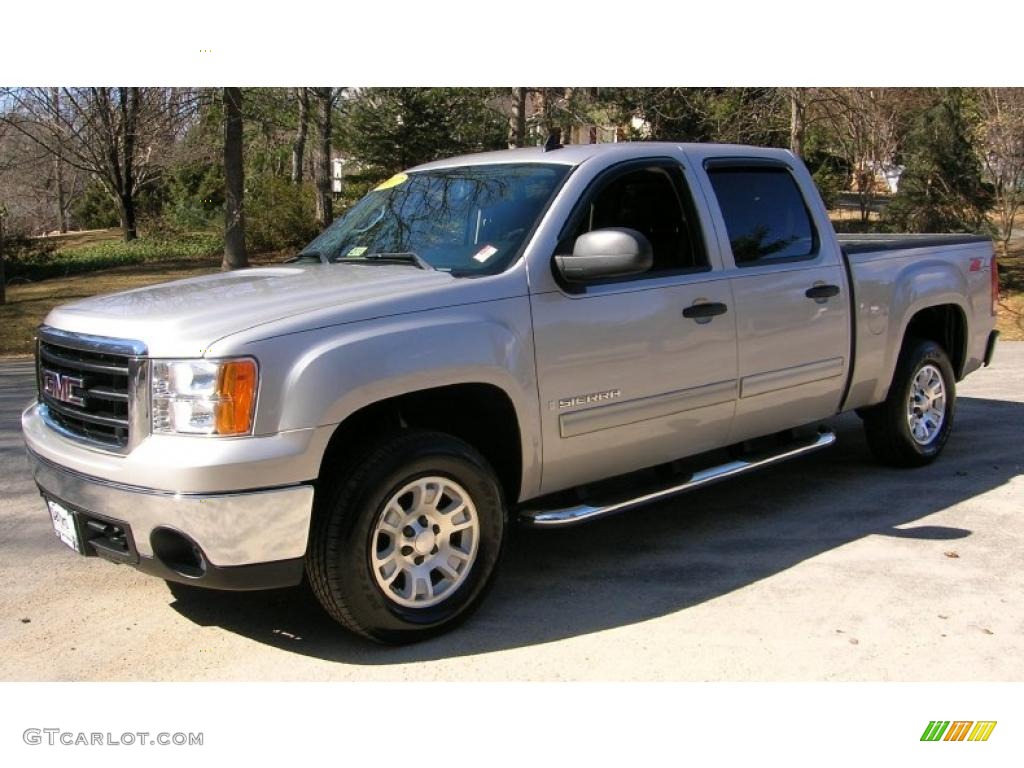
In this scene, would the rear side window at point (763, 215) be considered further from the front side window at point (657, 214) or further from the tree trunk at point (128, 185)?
the tree trunk at point (128, 185)

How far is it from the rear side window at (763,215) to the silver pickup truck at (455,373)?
0.02 metres

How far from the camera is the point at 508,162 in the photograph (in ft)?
16.7

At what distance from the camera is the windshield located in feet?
14.8

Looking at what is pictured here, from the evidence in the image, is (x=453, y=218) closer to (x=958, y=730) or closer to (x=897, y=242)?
(x=958, y=730)

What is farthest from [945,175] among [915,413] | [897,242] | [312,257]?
[312,257]

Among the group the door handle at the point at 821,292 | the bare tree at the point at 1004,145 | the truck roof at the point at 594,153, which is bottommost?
the door handle at the point at 821,292

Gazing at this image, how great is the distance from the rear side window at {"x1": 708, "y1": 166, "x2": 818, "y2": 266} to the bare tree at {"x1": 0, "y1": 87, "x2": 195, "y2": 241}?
1679 cm

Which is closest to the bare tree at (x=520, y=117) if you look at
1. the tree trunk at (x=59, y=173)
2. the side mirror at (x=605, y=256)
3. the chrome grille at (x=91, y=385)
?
the tree trunk at (x=59, y=173)

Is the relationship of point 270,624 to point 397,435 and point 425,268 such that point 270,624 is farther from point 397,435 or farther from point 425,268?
point 425,268

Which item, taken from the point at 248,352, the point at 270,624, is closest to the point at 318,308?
the point at 248,352

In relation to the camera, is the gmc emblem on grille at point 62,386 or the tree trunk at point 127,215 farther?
the tree trunk at point 127,215

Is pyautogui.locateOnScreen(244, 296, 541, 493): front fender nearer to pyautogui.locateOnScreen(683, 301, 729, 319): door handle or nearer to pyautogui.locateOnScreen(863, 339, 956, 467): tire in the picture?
pyautogui.locateOnScreen(683, 301, 729, 319): door handle

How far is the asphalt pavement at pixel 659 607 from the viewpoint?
150 inches

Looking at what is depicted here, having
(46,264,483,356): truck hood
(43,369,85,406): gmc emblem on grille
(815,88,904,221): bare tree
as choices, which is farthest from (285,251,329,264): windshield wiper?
(815,88,904,221): bare tree
